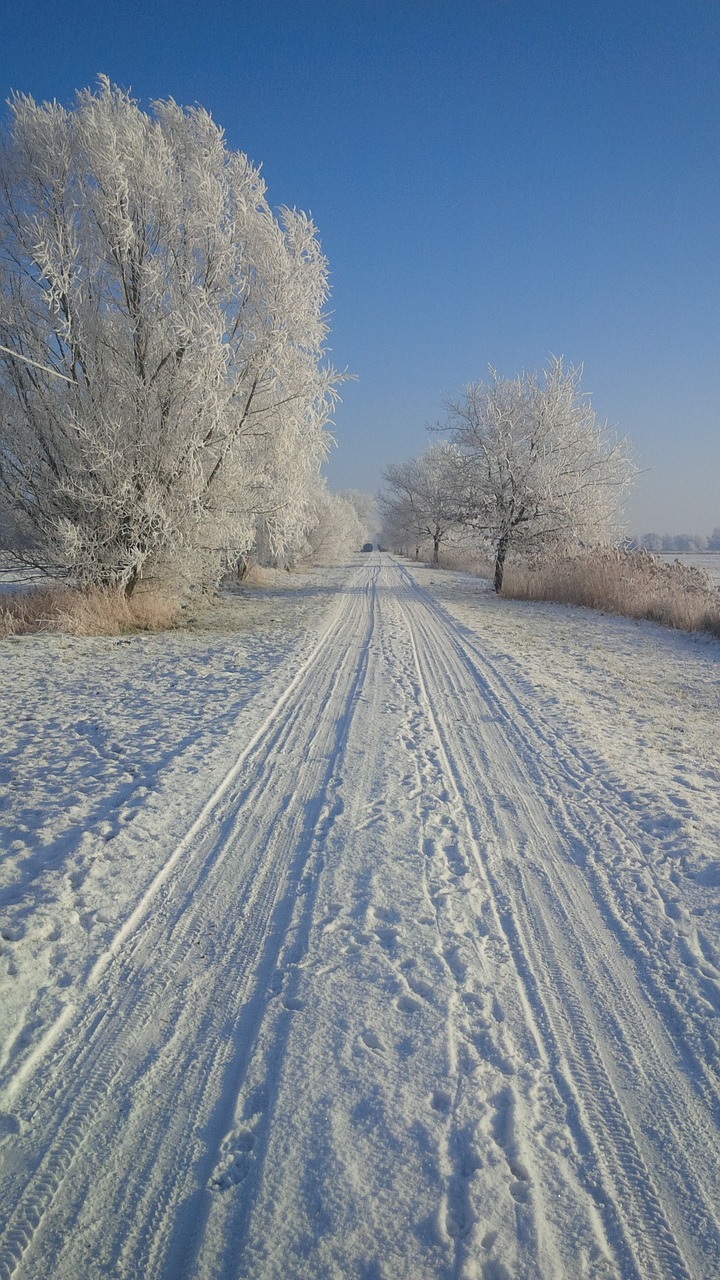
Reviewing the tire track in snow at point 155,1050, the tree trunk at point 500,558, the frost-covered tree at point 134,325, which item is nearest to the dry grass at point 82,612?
the frost-covered tree at point 134,325

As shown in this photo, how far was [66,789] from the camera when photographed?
4.41m

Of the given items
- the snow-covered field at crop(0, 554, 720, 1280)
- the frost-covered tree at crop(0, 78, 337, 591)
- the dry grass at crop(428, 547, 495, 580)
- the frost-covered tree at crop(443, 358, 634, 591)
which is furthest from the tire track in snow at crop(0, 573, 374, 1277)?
the dry grass at crop(428, 547, 495, 580)

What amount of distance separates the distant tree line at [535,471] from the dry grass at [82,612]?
13759 mm

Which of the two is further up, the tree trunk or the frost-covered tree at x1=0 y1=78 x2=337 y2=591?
the frost-covered tree at x1=0 y1=78 x2=337 y2=591

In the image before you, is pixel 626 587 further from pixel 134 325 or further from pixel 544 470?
pixel 134 325

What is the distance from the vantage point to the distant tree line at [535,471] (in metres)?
20.2

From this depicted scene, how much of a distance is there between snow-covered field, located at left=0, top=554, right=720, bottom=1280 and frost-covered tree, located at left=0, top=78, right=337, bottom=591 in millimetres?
6602

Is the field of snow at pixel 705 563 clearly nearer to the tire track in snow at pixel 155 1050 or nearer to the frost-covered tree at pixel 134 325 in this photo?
the frost-covered tree at pixel 134 325

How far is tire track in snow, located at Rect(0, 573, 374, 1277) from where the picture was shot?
1.74m

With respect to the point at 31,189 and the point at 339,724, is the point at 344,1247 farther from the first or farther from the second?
the point at 31,189

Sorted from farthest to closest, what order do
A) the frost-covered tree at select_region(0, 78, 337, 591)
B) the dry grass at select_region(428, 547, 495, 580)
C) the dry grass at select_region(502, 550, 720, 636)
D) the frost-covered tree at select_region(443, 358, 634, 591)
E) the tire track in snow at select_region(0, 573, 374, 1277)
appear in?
the dry grass at select_region(428, 547, 495, 580) < the frost-covered tree at select_region(443, 358, 634, 591) < the dry grass at select_region(502, 550, 720, 636) < the frost-covered tree at select_region(0, 78, 337, 591) < the tire track in snow at select_region(0, 573, 374, 1277)

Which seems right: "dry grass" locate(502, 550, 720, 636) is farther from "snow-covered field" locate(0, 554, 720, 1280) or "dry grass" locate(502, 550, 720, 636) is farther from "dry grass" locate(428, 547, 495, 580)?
"dry grass" locate(428, 547, 495, 580)

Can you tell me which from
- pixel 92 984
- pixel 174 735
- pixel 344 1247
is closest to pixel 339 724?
pixel 174 735

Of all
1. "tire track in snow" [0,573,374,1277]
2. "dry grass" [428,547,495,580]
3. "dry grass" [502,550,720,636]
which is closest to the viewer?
"tire track in snow" [0,573,374,1277]
